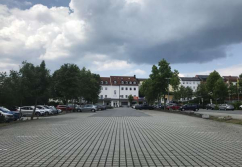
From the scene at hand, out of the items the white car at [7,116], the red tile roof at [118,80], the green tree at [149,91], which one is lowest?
the white car at [7,116]

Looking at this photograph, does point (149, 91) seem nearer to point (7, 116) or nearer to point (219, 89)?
point (219, 89)

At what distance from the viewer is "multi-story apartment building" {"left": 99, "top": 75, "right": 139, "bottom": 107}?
124250 mm

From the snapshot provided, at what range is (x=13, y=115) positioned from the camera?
86.0 ft

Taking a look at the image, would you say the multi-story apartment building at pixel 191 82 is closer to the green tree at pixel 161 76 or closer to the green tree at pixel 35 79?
the green tree at pixel 161 76

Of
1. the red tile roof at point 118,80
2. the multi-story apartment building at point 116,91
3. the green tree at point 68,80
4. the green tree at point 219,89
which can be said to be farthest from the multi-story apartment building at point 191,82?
the green tree at point 68,80

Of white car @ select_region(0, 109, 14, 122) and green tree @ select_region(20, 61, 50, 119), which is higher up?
green tree @ select_region(20, 61, 50, 119)

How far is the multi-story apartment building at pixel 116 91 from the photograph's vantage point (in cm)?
12425

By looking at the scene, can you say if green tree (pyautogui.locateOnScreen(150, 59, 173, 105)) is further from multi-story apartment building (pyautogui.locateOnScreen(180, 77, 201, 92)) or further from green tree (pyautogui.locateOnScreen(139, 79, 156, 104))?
multi-story apartment building (pyautogui.locateOnScreen(180, 77, 201, 92))

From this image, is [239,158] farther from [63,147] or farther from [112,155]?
[63,147]

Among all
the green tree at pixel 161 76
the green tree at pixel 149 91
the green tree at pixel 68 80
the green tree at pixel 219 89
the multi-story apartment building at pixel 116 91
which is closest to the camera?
the green tree at pixel 68 80

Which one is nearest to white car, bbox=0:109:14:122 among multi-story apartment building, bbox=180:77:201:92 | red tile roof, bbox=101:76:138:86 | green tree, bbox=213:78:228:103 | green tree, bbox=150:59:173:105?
green tree, bbox=150:59:173:105

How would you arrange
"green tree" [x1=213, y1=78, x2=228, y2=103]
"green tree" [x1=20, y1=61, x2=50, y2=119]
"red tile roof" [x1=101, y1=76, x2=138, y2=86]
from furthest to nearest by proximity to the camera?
"red tile roof" [x1=101, y1=76, x2=138, y2=86] → "green tree" [x1=213, y1=78, x2=228, y2=103] → "green tree" [x1=20, y1=61, x2=50, y2=119]

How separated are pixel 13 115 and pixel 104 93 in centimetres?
9879

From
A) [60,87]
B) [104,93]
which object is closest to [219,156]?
[60,87]
